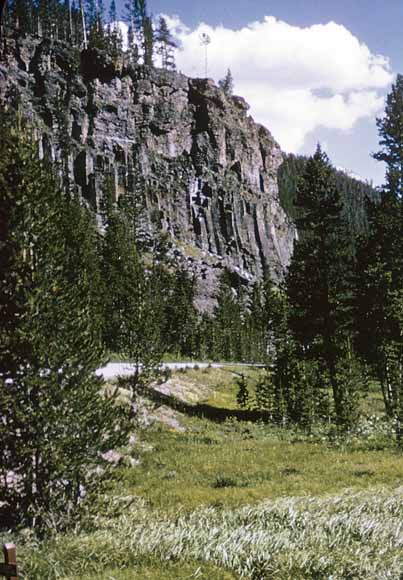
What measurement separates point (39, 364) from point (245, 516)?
229 inches

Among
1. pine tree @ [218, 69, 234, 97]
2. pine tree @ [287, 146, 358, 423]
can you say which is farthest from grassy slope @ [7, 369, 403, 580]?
pine tree @ [218, 69, 234, 97]

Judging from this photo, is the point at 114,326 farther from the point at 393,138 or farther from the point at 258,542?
the point at 258,542

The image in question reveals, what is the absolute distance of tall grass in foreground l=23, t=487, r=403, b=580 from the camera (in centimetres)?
756

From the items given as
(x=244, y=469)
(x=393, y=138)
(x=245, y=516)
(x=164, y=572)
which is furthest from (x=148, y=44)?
(x=164, y=572)

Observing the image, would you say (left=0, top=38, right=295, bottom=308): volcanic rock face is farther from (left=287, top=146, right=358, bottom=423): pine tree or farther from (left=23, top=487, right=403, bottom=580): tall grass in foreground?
(left=23, top=487, right=403, bottom=580): tall grass in foreground

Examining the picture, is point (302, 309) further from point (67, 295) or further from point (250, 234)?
point (250, 234)

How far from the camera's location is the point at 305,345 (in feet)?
89.9

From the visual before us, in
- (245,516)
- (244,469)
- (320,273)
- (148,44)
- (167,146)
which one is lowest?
(244,469)

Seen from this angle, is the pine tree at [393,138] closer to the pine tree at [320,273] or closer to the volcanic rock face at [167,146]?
the pine tree at [320,273]

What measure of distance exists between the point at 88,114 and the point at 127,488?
104 meters

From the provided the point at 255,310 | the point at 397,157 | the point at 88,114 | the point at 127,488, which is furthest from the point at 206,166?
the point at 127,488

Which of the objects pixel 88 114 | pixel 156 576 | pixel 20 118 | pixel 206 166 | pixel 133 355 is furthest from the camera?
pixel 206 166

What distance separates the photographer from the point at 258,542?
28.1ft

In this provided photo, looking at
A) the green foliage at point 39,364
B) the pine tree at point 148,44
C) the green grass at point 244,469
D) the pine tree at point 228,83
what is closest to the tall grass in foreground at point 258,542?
the green foliage at point 39,364
